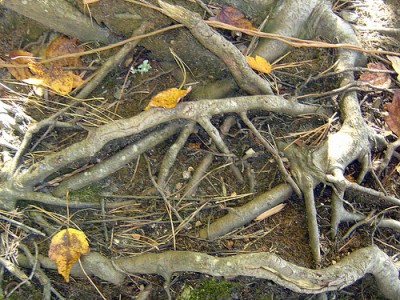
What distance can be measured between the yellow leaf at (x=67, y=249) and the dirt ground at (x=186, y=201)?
8 cm

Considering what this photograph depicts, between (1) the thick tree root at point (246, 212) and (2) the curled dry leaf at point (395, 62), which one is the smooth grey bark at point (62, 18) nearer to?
(1) the thick tree root at point (246, 212)

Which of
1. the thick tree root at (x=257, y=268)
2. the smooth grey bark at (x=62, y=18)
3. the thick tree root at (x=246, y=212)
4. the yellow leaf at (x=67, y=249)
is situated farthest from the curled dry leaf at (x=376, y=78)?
the yellow leaf at (x=67, y=249)

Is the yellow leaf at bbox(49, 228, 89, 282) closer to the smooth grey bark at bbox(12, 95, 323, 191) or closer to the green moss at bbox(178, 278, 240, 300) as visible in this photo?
the smooth grey bark at bbox(12, 95, 323, 191)

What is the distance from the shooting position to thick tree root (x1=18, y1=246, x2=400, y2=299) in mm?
2342

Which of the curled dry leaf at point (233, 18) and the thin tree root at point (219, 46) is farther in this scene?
the curled dry leaf at point (233, 18)

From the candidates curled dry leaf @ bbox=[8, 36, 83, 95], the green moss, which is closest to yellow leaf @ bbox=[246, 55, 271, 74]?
curled dry leaf @ bbox=[8, 36, 83, 95]

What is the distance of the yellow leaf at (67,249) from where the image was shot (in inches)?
95.9

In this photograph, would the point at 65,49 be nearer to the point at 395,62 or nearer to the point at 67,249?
the point at 67,249

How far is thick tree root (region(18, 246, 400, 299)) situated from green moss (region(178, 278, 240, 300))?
130 millimetres

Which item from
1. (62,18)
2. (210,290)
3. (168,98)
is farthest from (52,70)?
(210,290)

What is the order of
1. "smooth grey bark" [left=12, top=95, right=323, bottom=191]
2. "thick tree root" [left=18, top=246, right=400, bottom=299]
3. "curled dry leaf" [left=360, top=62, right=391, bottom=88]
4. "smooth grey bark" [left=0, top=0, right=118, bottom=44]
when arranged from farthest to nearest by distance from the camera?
"curled dry leaf" [left=360, top=62, right=391, bottom=88] < "smooth grey bark" [left=0, top=0, right=118, bottom=44] < "smooth grey bark" [left=12, top=95, right=323, bottom=191] < "thick tree root" [left=18, top=246, right=400, bottom=299]

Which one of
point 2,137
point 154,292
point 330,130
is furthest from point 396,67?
point 2,137

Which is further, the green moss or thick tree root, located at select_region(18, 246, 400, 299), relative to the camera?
the green moss

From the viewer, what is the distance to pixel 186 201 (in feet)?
8.53
